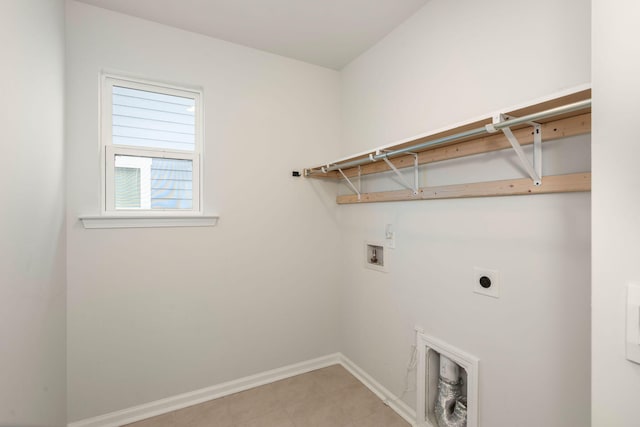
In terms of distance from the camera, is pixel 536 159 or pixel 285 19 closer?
pixel 536 159

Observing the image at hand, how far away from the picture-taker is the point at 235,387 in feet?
7.25

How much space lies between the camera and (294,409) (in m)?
2.01

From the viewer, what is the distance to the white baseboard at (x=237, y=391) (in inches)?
73.6

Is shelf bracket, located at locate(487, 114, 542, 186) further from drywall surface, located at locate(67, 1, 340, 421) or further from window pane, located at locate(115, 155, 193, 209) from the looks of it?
window pane, located at locate(115, 155, 193, 209)

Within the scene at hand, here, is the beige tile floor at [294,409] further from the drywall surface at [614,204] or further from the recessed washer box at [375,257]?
the drywall surface at [614,204]

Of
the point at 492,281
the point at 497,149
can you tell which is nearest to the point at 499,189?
the point at 497,149

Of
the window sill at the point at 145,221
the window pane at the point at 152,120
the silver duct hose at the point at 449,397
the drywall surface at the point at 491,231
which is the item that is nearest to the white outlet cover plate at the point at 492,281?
the drywall surface at the point at 491,231

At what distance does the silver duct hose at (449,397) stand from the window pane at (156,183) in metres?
1.99

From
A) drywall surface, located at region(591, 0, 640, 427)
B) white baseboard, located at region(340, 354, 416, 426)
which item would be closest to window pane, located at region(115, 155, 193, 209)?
white baseboard, located at region(340, 354, 416, 426)

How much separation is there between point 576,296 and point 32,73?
236 centimetres

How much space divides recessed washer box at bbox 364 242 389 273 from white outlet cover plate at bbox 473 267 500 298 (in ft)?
2.21

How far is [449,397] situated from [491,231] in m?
0.99

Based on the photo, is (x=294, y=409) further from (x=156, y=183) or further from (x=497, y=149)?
(x=497, y=149)

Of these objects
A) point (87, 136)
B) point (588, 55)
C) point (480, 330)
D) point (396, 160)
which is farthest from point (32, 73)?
point (480, 330)
